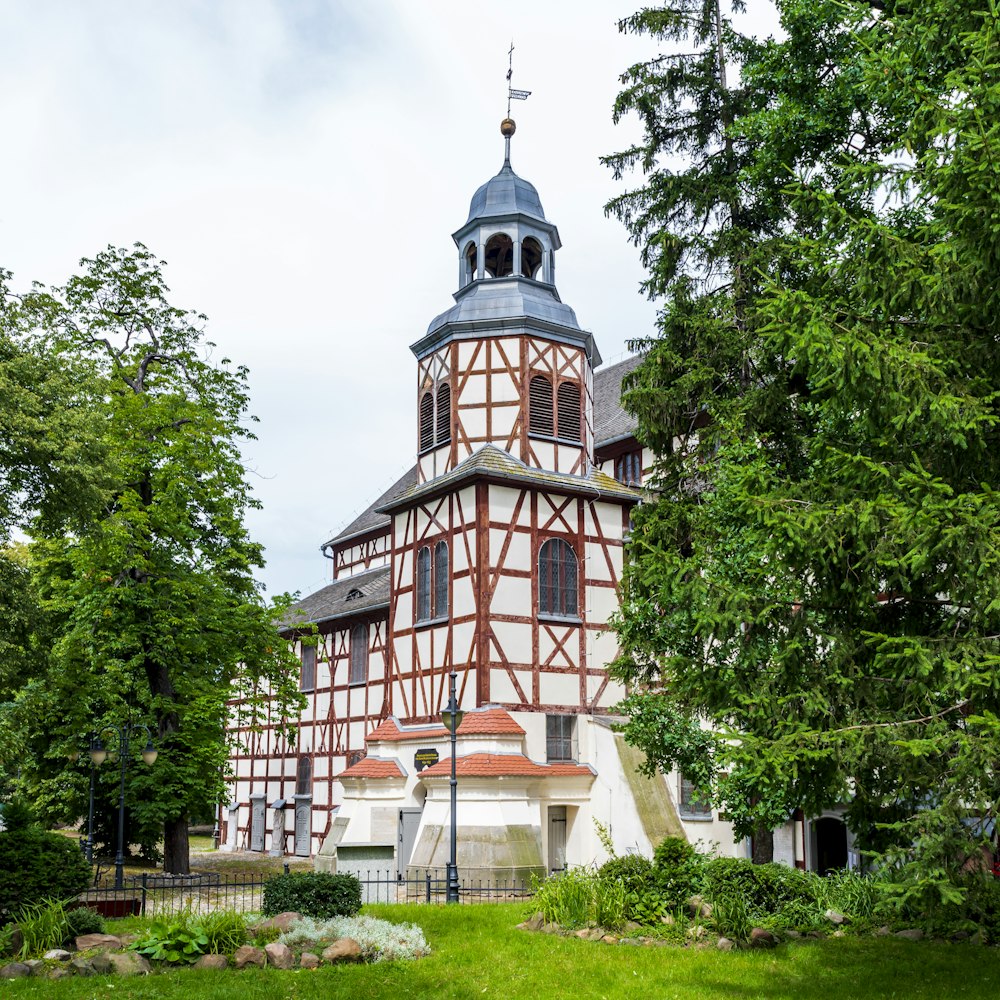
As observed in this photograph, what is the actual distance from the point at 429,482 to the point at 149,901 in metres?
11.2

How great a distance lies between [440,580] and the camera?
25984 millimetres

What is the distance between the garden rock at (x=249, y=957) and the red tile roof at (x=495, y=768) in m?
10.2

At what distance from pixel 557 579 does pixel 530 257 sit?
892 centimetres

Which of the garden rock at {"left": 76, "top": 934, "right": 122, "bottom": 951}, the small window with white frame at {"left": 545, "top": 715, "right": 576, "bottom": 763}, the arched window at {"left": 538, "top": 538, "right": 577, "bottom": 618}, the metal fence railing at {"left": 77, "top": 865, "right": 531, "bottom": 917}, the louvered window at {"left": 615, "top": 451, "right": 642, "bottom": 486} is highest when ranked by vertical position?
the louvered window at {"left": 615, "top": 451, "right": 642, "bottom": 486}

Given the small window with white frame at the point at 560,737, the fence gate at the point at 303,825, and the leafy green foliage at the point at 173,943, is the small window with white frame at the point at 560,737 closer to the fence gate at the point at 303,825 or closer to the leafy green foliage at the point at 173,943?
the leafy green foliage at the point at 173,943

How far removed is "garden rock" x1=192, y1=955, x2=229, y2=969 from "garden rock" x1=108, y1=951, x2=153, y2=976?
19.9 inches

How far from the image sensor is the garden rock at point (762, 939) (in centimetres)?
1281

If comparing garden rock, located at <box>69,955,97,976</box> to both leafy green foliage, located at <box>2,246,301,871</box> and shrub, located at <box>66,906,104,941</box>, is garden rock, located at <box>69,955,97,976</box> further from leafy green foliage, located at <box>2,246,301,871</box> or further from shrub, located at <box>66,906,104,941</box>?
leafy green foliage, located at <box>2,246,301,871</box>

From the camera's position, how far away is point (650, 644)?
1683cm

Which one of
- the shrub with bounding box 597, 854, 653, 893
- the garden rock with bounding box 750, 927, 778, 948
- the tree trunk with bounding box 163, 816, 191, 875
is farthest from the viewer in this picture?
the tree trunk with bounding box 163, 816, 191, 875

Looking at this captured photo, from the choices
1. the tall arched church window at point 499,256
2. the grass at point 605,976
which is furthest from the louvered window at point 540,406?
the grass at point 605,976

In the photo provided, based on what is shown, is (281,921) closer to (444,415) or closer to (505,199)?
(444,415)

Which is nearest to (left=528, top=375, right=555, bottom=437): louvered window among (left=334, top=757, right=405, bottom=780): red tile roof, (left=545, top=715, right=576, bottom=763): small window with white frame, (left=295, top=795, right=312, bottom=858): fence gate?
(left=545, top=715, right=576, bottom=763): small window with white frame

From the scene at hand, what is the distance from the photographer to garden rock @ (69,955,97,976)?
11.2 meters
